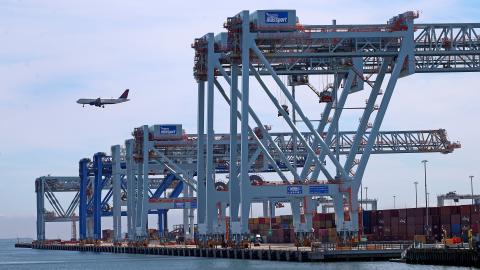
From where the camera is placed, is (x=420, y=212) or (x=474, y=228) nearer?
(x=474, y=228)

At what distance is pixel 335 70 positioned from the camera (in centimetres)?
9250

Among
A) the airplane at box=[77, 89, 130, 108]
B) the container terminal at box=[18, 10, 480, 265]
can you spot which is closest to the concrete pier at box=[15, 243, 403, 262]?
the container terminal at box=[18, 10, 480, 265]

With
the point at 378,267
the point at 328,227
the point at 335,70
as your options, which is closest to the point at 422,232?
the point at 328,227

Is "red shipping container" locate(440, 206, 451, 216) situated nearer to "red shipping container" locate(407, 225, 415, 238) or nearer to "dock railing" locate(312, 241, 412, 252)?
"red shipping container" locate(407, 225, 415, 238)

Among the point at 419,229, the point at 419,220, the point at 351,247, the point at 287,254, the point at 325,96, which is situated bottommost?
the point at 287,254

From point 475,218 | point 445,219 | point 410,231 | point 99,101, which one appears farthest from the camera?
point 99,101

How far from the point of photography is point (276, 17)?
88062 mm

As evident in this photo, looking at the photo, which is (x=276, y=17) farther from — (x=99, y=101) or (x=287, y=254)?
(x=99, y=101)

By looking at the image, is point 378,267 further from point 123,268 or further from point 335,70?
point 123,268

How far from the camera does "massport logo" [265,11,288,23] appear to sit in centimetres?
8800

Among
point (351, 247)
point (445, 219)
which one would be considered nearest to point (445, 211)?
point (445, 219)

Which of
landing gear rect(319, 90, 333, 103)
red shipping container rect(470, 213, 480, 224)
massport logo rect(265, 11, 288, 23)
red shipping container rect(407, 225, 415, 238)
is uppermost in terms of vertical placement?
massport logo rect(265, 11, 288, 23)

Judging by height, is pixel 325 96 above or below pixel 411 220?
above

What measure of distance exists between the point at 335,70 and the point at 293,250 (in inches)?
519
